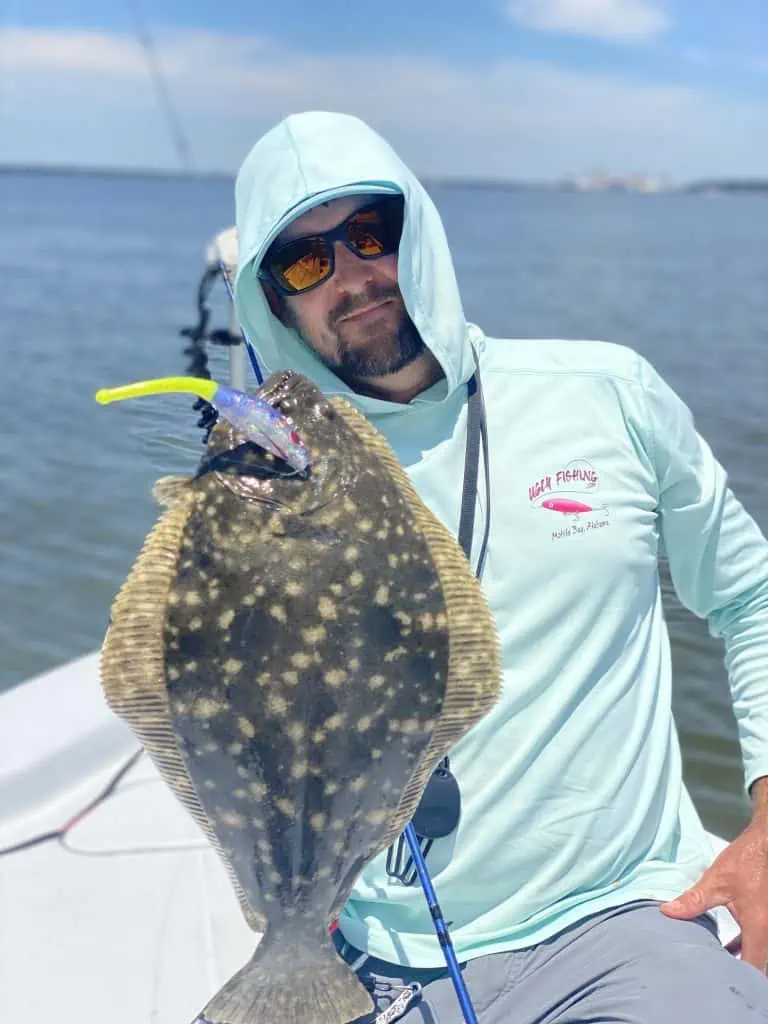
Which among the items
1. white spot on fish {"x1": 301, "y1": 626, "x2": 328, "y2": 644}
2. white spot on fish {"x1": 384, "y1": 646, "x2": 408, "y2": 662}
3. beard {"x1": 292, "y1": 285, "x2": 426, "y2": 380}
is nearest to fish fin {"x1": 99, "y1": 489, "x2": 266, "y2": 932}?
white spot on fish {"x1": 301, "y1": 626, "x2": 328, "y2": 644}

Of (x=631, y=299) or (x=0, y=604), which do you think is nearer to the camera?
(x=0, y=604)

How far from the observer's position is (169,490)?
1.79 m

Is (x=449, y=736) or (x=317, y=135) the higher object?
(x=317, y=135)

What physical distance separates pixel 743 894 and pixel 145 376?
54.0 feet

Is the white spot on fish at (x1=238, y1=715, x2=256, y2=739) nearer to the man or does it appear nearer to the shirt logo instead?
the man

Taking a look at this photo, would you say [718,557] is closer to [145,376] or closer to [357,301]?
[357,301]

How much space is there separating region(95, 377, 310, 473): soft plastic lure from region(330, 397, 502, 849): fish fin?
0.50 feet

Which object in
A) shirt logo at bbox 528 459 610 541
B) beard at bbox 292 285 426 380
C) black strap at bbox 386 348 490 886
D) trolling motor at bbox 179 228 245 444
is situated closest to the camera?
black strap at bbox 386 348 490 886

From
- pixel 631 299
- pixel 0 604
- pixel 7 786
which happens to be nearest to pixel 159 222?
pixel 631 299

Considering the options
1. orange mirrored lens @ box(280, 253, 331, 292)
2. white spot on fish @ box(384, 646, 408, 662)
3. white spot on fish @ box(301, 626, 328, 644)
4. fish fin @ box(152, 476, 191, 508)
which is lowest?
white spot on fish @ box(384, 646, 408, 662)

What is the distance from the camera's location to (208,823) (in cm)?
184

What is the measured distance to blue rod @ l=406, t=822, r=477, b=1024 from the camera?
89.4 inches

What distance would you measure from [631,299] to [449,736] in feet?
96.2

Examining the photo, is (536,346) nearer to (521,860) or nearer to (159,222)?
(521,860)
